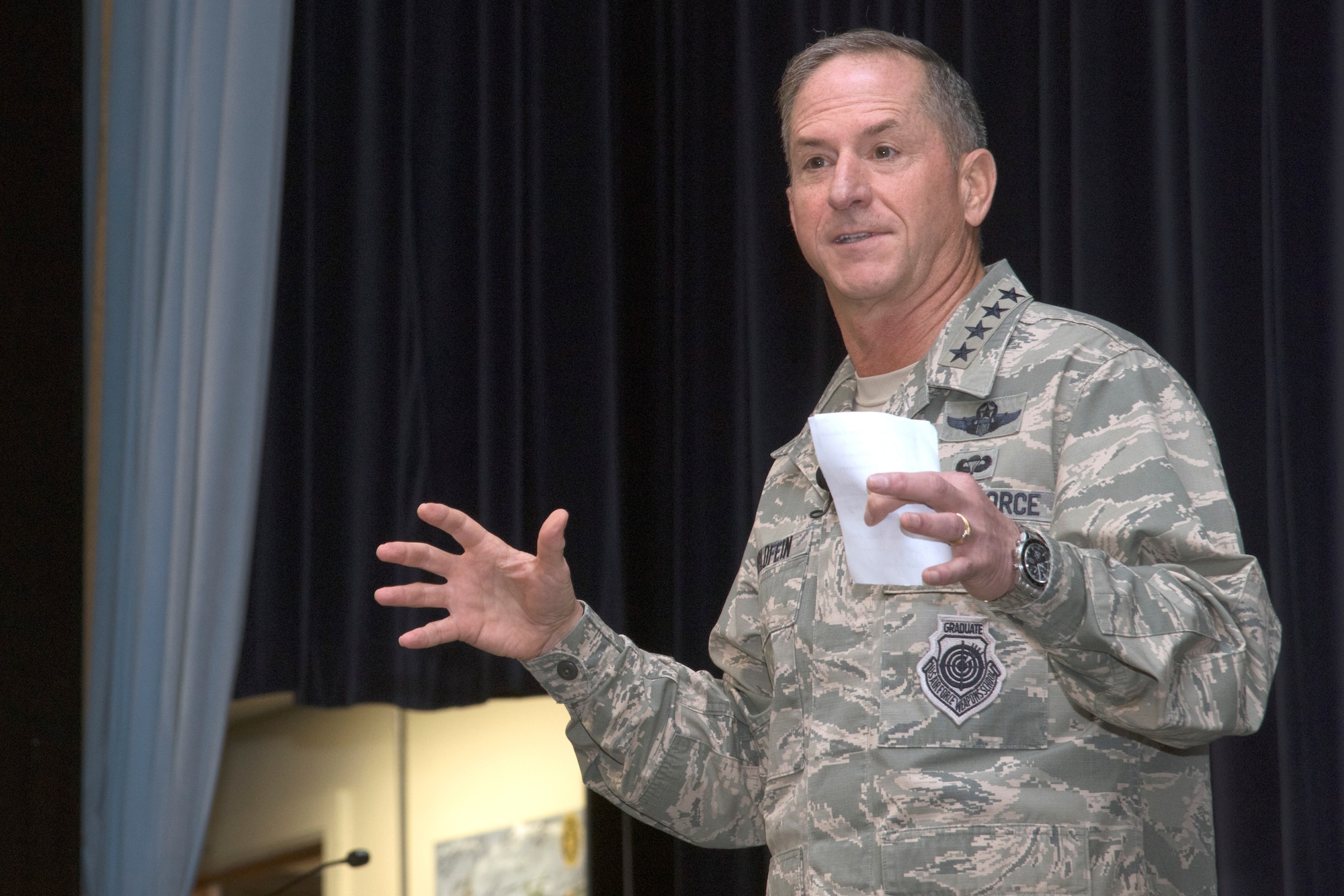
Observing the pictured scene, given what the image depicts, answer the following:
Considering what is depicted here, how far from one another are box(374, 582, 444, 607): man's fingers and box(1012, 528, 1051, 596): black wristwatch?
681mm

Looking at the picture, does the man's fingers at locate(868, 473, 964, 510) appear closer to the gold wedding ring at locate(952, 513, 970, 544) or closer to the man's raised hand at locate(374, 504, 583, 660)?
the gold wedding ring at locate(952, 513, 970, 544)

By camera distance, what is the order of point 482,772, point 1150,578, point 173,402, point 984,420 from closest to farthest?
point 1150,578 < point 984,420 < point 173,402 < point 482,772

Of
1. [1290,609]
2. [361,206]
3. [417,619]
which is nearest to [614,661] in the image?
[417,619]

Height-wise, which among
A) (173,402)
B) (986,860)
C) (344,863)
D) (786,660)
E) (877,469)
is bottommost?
(344,863)

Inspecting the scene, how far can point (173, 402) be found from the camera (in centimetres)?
213

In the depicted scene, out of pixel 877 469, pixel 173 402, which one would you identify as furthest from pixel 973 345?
pixel 173 402

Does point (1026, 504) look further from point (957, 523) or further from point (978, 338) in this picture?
point (957, 523)

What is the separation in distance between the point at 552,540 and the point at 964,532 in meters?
0.57

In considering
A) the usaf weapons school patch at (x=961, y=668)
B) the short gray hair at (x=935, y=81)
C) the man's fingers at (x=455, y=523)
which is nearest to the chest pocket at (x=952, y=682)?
the usaf weapons school patch at (x=961, y=668)

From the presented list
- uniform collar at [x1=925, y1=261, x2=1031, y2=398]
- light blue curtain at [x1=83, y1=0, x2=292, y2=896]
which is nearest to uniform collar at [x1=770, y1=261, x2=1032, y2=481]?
uniform collar at [x1=925, y1=261, x2=1031, y2=398]

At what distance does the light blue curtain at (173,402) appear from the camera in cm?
206

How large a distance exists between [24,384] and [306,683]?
675 millimetres

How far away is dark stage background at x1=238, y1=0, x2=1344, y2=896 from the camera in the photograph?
1.90m

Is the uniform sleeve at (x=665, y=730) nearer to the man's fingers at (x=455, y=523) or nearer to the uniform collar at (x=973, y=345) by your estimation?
the man's fingers at (x=455, y=523)
